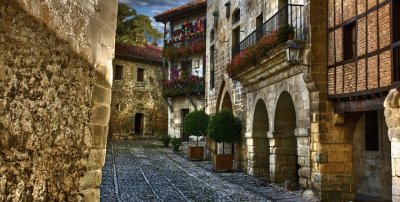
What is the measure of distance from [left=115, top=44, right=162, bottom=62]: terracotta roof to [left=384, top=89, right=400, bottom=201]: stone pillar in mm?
26122

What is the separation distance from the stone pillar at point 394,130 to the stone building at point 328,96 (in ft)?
0.06

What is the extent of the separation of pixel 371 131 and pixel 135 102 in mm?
24068

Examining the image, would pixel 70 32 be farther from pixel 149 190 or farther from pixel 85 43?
pixel 149 190

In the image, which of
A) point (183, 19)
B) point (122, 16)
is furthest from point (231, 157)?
point (122, 16)

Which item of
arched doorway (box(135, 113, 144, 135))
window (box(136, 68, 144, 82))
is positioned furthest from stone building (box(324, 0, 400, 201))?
arched doorway (box(135, 113, 144, 135))

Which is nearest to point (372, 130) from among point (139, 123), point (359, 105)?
point (359, 105)

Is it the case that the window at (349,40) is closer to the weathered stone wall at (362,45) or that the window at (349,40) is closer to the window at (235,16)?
the weathered stone wall at (362,45)

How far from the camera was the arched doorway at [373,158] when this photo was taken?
1091cm

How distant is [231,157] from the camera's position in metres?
16.0

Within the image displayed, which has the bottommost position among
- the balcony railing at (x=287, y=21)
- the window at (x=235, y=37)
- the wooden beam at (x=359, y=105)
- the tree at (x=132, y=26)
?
the wooden beam at (x=359, y=105)

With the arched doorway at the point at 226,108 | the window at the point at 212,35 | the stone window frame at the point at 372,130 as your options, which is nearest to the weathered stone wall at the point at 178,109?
the window at the point at 212,35

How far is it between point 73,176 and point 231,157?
12.1 meters

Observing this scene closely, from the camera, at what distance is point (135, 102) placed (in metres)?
33.6

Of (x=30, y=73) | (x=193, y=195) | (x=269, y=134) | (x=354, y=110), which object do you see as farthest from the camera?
(x=269, y=134)
